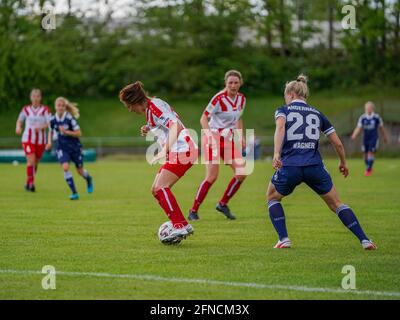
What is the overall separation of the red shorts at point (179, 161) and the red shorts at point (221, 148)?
3.44 m

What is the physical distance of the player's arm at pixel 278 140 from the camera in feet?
28.4

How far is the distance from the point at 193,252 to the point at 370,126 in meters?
17.8

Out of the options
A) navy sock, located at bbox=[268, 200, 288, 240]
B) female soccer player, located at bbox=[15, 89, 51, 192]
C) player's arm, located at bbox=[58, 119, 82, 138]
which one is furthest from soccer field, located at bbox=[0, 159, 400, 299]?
female soccer player, located at bbox=[15, 89, 51, 192]

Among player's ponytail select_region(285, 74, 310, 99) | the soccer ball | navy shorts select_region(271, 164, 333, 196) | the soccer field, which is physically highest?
player's ponytail select_region(285, 74, 310, 99)

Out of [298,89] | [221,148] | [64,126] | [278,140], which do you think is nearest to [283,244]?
[278,140]

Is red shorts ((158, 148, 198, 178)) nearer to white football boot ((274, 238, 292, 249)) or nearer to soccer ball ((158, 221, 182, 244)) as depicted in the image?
soccer ball ((158, 221, 182, 244))

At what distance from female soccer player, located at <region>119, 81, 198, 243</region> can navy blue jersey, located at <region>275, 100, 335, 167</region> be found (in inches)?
43.6

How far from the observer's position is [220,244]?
9.59m

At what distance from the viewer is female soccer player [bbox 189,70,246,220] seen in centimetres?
1276

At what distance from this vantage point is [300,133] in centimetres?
887

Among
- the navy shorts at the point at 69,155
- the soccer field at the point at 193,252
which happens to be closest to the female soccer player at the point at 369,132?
the soccer field at the point at 193,252

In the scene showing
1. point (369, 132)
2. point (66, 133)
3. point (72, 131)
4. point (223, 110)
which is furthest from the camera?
point (369, 132)

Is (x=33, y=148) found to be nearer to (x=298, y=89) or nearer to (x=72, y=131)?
(x=72, y=131)

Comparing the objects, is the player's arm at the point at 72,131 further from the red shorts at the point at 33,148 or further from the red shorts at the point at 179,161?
the red shorts at the point at 179,161
